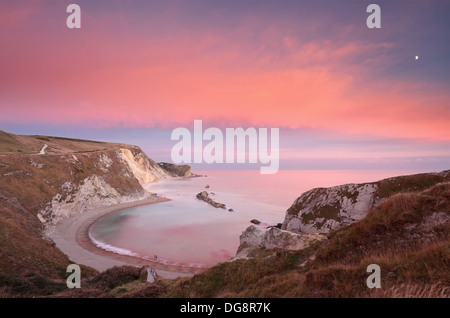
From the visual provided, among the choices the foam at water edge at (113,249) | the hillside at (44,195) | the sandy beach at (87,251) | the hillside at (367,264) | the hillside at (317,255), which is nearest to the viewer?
the hillside at (367,264)

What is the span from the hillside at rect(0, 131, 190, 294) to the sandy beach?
359 cm

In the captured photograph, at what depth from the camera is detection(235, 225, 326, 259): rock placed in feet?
53.1

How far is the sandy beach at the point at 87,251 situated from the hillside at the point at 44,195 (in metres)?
3.59

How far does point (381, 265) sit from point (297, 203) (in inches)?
1132

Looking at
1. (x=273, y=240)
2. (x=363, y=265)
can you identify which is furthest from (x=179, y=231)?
(x=363, y=265)

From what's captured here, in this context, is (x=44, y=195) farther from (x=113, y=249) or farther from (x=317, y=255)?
(x=317, y=255)

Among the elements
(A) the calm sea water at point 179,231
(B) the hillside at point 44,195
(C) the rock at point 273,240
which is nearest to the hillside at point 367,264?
(C) the rock at point 273,240

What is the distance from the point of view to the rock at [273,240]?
1619 cm

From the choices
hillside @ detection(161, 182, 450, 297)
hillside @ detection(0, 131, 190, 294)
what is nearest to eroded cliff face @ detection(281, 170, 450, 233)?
hillside @ detection(161, 182, 450, 297)

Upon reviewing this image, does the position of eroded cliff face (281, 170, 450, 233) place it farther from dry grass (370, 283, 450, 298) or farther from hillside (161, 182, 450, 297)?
dry grass (370, 283, 450, 298)

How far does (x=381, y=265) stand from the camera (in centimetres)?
674

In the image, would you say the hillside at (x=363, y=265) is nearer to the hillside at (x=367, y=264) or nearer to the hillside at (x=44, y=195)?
the hillside at (x=367, y=264)
